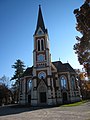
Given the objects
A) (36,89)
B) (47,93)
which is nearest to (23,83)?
(36,89)

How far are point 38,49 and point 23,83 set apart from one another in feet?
37.2

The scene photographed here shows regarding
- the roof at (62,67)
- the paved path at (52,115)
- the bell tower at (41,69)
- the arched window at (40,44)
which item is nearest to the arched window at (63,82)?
the roof at (62,67)

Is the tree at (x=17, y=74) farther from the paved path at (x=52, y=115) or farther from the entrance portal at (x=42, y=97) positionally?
the paved path at (x=52, y=115)

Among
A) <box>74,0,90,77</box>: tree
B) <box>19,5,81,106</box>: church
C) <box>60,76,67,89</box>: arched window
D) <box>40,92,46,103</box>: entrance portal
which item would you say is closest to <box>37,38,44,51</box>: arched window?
<box>19,5,81,106</box>: church

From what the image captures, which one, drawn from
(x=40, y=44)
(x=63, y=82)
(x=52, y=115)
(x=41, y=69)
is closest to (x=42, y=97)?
(x=41, y=69)

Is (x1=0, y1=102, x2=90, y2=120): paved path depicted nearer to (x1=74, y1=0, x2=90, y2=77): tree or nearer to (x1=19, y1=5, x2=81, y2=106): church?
(x1=74, y1=0, x2=90, y2=77): tree

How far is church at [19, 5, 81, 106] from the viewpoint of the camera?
36.0 m

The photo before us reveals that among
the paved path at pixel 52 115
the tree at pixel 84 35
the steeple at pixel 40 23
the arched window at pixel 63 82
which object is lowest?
the paved path at pixel 52 115

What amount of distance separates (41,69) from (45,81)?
3.57 metres

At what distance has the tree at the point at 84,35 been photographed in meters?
10.2

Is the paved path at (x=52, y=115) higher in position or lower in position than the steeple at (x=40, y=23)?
lower

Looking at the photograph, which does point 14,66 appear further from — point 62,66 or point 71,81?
point 71,81

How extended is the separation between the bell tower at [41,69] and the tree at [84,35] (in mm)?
24619

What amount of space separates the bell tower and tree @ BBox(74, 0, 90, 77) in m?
24.6
